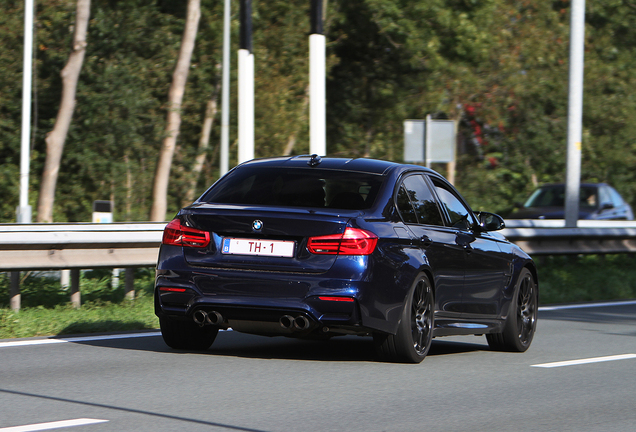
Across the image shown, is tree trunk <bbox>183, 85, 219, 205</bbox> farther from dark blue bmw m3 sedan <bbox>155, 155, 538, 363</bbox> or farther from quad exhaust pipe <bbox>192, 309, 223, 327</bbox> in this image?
quad exhaust pipe <bbox>192, 309, 223, 327</bbox>

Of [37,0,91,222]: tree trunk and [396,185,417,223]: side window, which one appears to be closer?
[396,185,417,223]: side window

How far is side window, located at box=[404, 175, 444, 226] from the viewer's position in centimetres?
851

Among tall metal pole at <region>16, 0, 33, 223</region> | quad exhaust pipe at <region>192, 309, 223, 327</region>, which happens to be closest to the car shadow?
quad exhaust pipe at <region>192, 309, 223, 327</region>

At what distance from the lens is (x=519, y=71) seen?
116 ft

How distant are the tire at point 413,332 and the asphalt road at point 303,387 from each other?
12 centimetres

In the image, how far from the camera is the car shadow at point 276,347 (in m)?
8.52

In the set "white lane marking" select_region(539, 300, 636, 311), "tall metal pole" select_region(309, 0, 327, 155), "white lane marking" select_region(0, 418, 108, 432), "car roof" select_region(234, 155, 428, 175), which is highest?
"tall metal pole" select_region(309, 0, 327, 155)

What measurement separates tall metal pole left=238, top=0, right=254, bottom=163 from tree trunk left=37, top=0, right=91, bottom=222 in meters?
6.50

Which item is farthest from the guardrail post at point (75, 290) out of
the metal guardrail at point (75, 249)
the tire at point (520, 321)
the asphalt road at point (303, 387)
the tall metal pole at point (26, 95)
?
the tall metal pole at point (26, 95)

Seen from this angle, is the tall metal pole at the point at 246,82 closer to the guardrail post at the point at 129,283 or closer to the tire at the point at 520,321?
the guardrail post at the point at 129,283

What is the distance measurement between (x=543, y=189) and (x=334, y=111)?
37.0ft

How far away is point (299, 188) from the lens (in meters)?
8.13

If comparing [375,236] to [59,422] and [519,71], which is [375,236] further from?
[519,71]

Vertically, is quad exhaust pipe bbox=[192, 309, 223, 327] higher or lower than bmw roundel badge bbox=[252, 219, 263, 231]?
lower
